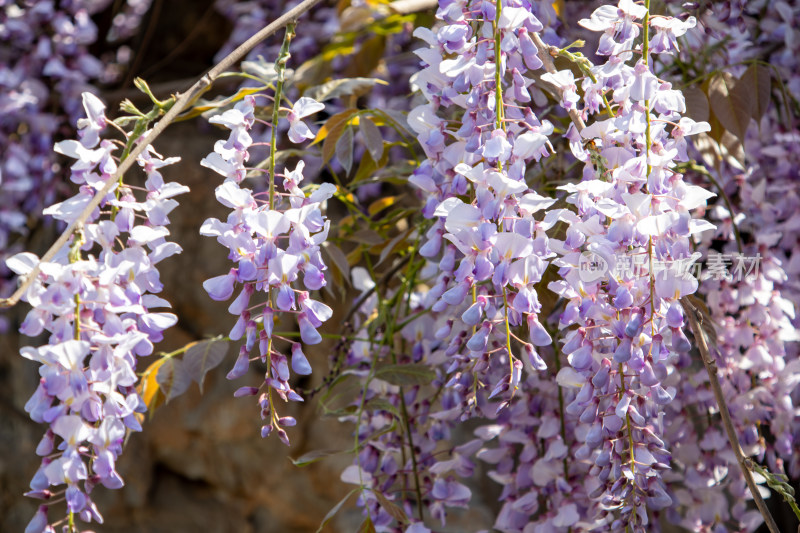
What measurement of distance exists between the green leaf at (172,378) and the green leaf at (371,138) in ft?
1.19

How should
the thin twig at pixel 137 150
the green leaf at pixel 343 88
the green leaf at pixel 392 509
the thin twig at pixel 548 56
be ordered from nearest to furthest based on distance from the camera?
the thin twig at pixel 137 150 < the thin twig at pixel 548 56 < the green leaf at pixel 392 509 < the green leaf at pixel 343 88

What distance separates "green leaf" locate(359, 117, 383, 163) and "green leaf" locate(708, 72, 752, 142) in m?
0.42

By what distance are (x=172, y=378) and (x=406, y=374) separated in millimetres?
301

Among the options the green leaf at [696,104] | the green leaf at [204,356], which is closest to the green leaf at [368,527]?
the green leaf at [204,356]

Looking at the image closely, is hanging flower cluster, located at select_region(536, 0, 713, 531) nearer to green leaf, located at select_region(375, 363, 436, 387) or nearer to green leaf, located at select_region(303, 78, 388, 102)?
green leaf, located at select_region(375, 363, 436, 387)

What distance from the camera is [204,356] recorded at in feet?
3.41

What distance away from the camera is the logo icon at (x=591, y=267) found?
758 mm

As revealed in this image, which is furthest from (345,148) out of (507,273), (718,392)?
(718,392)

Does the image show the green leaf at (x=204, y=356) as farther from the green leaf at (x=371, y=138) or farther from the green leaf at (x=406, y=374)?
the green leaf at (x=371, y=138)

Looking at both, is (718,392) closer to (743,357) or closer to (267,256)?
(743,357)

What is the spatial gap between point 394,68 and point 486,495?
88 centimetres

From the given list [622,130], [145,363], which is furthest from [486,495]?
[622,130]

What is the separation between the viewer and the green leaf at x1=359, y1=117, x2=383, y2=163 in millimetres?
1029

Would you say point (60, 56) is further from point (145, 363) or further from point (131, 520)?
point (131, 520)
